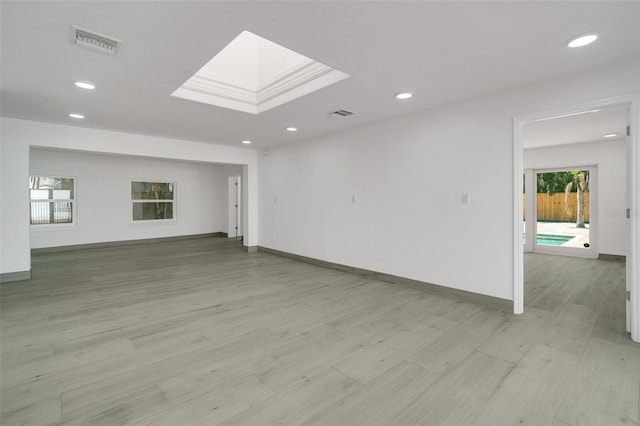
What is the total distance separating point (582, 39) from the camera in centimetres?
236

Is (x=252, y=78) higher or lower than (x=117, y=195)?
higher

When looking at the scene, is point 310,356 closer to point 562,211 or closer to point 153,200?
point 562,211

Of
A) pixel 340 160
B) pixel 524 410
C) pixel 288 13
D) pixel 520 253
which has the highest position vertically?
pixel 288 13

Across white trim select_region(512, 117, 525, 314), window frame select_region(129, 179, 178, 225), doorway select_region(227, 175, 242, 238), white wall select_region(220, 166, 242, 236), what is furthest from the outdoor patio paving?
window frame select_region(129, 179, 178, 225)

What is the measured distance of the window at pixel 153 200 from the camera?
8453 millimetres

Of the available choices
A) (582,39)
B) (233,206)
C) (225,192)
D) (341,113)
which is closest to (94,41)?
(341,113)

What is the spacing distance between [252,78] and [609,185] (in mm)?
7349

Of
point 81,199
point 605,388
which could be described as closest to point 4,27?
point 605,388

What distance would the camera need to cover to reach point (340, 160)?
5508mm

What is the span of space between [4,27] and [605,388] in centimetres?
500

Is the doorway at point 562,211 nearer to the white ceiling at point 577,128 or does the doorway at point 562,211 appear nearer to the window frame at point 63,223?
the white ceiling at point 577,128

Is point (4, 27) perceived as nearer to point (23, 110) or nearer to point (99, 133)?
point (23, 110)

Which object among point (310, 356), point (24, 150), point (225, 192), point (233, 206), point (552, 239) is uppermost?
point (24, 150)

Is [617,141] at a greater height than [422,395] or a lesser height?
greater
